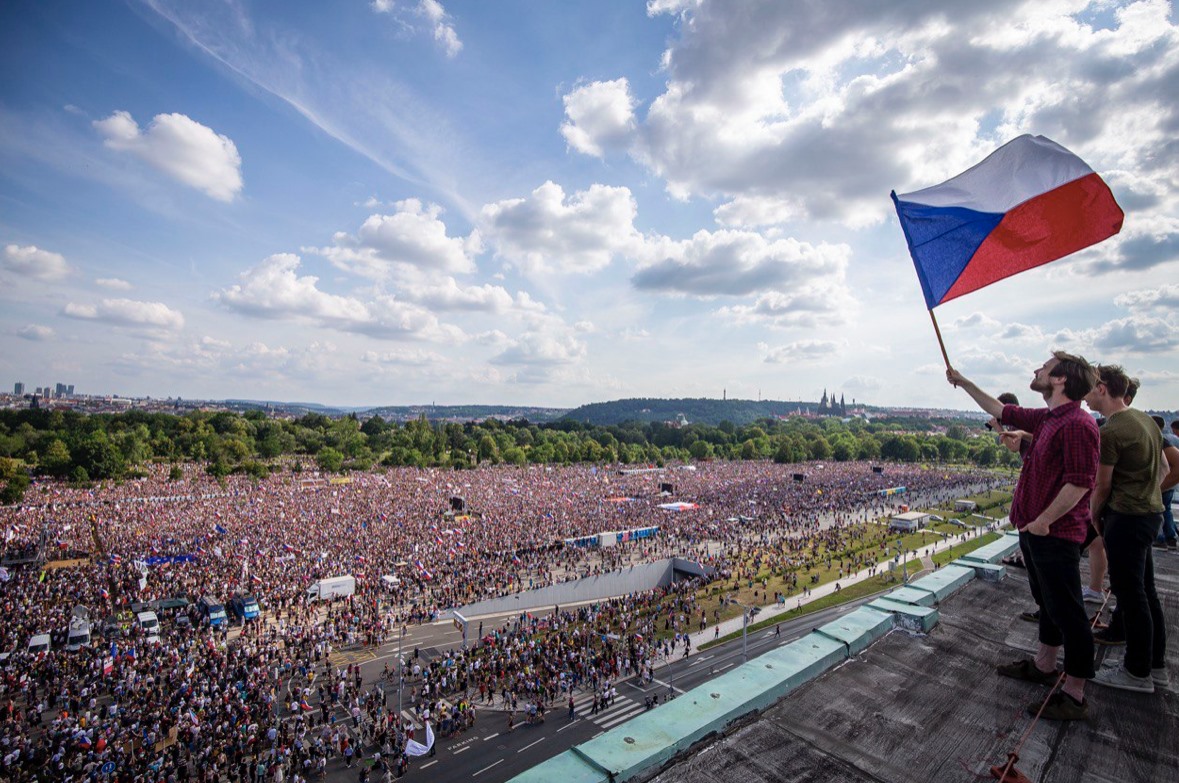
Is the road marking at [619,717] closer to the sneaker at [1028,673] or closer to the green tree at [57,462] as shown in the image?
the sneaker at [1028,673]

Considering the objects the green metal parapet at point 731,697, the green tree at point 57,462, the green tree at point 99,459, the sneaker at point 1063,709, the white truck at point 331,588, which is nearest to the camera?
the green metal parapet at point 731,697

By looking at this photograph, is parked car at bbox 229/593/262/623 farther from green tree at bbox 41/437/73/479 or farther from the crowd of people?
green tree at bbox 41/437/73/479

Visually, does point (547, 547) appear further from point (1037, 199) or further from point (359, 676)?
point (1037, 199)

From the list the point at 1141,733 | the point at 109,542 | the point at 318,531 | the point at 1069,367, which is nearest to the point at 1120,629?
the point at 1141,733

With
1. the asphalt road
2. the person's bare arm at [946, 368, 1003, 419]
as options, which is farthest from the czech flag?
the asphalt road

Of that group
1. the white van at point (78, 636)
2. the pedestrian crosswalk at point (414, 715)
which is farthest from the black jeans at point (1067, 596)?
the white van at point (78, 636)

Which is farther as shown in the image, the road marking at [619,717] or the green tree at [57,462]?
the green tree at [57,462]

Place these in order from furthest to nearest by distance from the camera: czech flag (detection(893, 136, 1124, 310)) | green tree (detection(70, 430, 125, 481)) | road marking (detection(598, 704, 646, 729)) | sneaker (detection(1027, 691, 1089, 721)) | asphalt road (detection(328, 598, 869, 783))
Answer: green tree (detection(70, 430, 125, 481)), road marking (detection(598, 704, 646, 729)), asphalt road (detection(328, 598, 869, 783)), czech flag (detection(893, 136, 1124, 310)), sneaker (detection(1027, 691, 1089, 721))

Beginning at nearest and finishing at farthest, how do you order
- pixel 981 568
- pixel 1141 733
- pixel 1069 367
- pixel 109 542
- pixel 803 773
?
pixel 803 773
pixel 1141 733
pixel 1069 367
pixel 981 568
pixel 109 542
